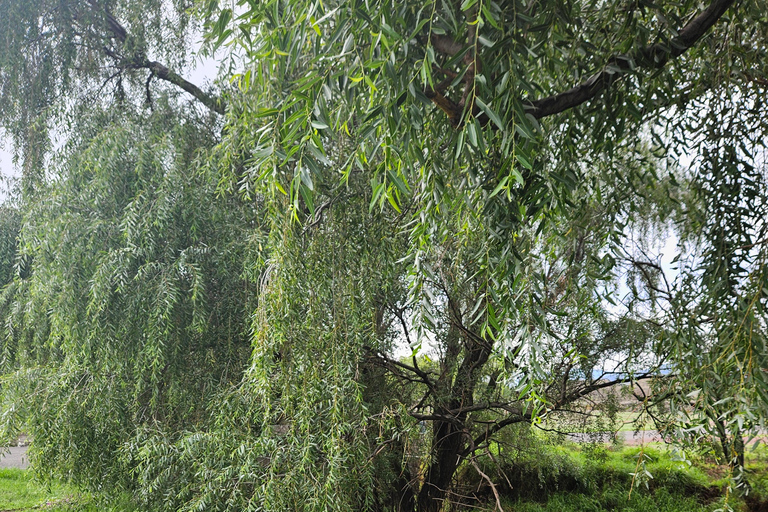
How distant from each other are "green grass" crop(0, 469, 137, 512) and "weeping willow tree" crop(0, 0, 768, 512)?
457 millimetres

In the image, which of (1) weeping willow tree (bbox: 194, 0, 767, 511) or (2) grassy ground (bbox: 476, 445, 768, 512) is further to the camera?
(2) grassy ground (bbox: 476, 445, 768, 512)

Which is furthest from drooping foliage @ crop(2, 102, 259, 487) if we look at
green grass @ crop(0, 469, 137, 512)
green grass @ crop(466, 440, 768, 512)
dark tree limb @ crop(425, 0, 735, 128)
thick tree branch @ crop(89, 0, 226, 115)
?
green grass @ crop(466, 440, 768, 512)

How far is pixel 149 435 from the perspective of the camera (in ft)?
10.1

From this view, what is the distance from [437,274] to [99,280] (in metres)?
1.81

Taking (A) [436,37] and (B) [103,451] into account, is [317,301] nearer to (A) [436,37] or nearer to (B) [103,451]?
(A) [436,37]

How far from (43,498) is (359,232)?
4.95 metres

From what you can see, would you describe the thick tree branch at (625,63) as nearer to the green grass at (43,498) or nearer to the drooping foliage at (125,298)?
the drooping foliage at (125,298)

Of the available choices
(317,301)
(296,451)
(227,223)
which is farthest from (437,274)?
(227,223)

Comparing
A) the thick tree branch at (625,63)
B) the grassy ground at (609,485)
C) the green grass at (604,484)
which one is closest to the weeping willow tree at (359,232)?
the thick tree branch at (625,63)

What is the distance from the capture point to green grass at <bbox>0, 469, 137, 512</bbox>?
354 centimetres

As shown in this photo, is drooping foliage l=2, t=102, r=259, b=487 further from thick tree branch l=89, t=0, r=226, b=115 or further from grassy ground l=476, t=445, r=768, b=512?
grassy ground l=476, t=445, r=768, b=512

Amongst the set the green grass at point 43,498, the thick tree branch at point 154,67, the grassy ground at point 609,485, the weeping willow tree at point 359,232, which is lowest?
the grassy ground at point 609,485

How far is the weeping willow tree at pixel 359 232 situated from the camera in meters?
1.16

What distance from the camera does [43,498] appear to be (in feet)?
17.2
